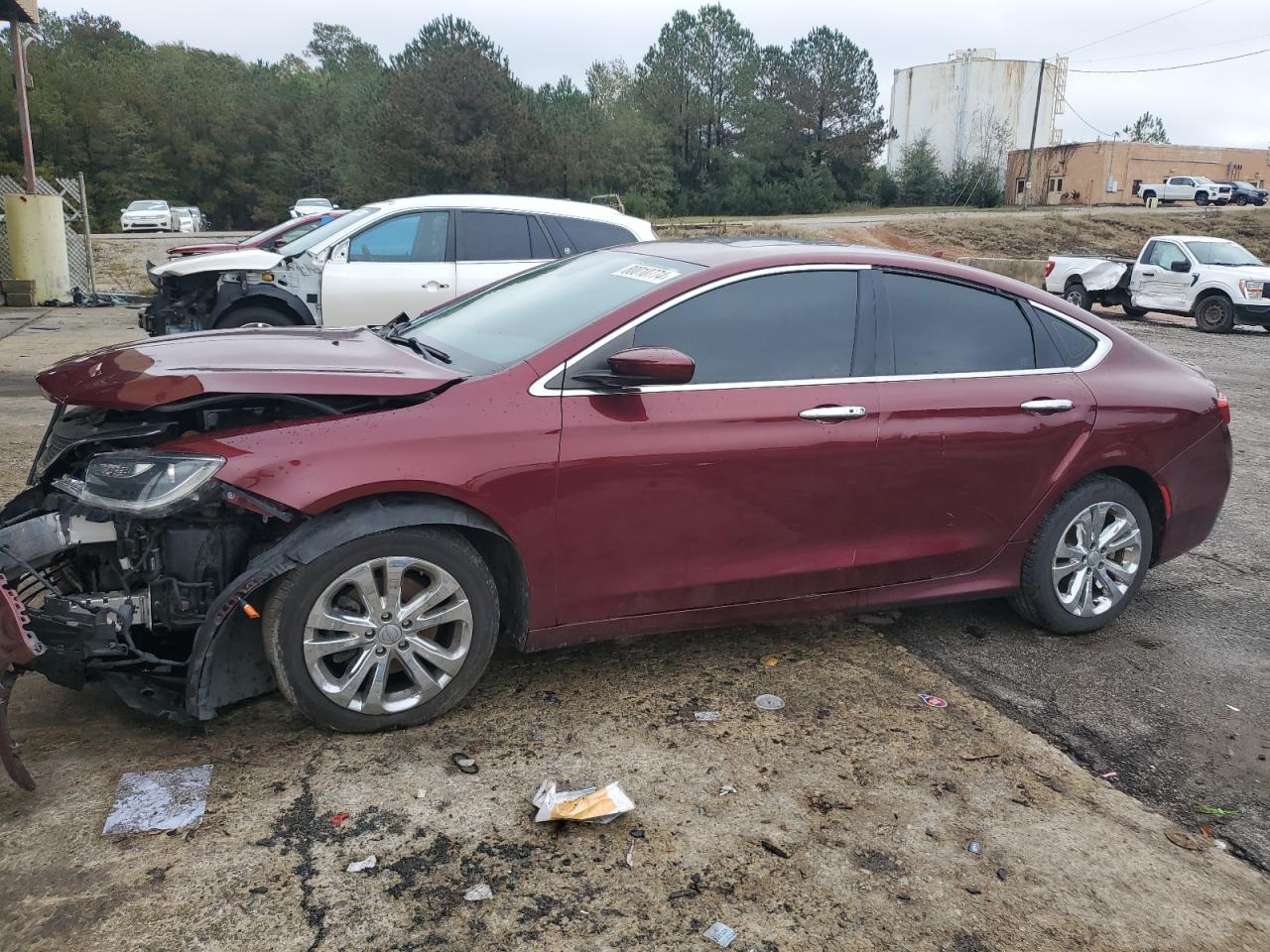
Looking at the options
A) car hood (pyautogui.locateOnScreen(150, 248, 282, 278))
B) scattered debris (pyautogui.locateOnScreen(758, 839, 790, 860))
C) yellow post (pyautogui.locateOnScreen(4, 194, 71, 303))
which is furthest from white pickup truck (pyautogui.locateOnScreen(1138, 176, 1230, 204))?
scattered debris (pyautogui.locateOnScreen(758, 839, 790, 860))

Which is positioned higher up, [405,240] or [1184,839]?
[405,240]

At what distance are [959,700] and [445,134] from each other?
4820 centimetres

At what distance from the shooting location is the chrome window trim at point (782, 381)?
144 inches

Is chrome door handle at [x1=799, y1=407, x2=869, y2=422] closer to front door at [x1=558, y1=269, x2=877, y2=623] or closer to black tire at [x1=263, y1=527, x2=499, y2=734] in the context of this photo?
front door at [x1=558, y1=269, x2=877, y2=623]

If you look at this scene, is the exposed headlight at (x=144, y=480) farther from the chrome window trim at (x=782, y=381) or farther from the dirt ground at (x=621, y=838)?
the chrome window trim at (x=782, y=381)

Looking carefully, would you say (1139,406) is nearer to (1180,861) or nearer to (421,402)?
(1180,861)

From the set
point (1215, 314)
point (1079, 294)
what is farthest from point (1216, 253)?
point (1079, 294)

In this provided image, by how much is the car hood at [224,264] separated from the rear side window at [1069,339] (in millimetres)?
7126

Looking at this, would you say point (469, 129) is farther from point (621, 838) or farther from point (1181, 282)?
point (621, 838)

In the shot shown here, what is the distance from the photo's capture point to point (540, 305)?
167 inches

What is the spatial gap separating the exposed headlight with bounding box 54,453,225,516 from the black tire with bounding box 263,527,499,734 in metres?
0.41

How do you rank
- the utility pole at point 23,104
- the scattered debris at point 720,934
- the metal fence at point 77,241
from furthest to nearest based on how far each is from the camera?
the utility pole at point 23,104 → the metal fence at point 77,241 → the scattered debris at point 720,934

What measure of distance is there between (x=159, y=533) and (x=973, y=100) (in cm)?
7595

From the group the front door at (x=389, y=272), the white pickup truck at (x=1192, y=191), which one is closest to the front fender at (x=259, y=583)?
the front door at (x=389, y=272)
